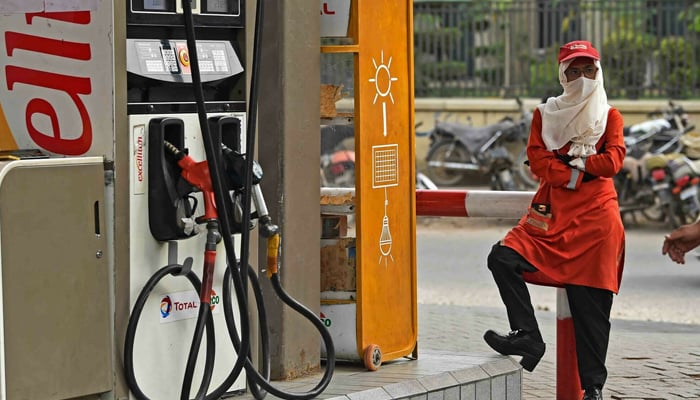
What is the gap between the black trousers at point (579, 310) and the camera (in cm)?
623

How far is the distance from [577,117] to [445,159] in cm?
1363

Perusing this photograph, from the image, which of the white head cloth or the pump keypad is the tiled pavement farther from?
the pump keypad

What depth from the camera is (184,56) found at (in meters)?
5.04

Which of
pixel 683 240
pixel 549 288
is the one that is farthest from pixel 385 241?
pixel 549 288

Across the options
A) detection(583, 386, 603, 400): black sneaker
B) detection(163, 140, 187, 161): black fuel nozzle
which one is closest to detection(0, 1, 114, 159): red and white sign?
detection(163, 140, 187, 161): black fuel nozzle

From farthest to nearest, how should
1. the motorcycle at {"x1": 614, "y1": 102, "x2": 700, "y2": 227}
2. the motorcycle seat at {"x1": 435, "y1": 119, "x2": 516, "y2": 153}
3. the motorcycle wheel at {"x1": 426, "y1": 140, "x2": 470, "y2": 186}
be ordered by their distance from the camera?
1. the motorcycle wheel at {"x1": 426, "y1": 140, "x2": 470, "y2": 186}
2. the motorcycle seat at {"x1": 435, "y1": 119, "x2": 516, "y2": 153}
3. the motorcycle at {"x1": 614, "y1": 102, "x2": 700, "y2": 227}

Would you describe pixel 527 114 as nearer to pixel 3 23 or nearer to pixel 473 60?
pixel 473 60

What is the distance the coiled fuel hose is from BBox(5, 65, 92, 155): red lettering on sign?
32cm

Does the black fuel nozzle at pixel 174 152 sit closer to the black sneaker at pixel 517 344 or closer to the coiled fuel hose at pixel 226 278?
the coiled fuel hose at pixel 226 278

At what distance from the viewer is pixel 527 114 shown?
19.9 meters

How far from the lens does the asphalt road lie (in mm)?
11555

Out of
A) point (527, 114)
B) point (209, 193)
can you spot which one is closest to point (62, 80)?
point (209, 193)

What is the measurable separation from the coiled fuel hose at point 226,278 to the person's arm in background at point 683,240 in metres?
1.66

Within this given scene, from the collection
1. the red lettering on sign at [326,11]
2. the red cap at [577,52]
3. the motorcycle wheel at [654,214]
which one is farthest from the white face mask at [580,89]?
the motorcycle wheel at [654,214]
